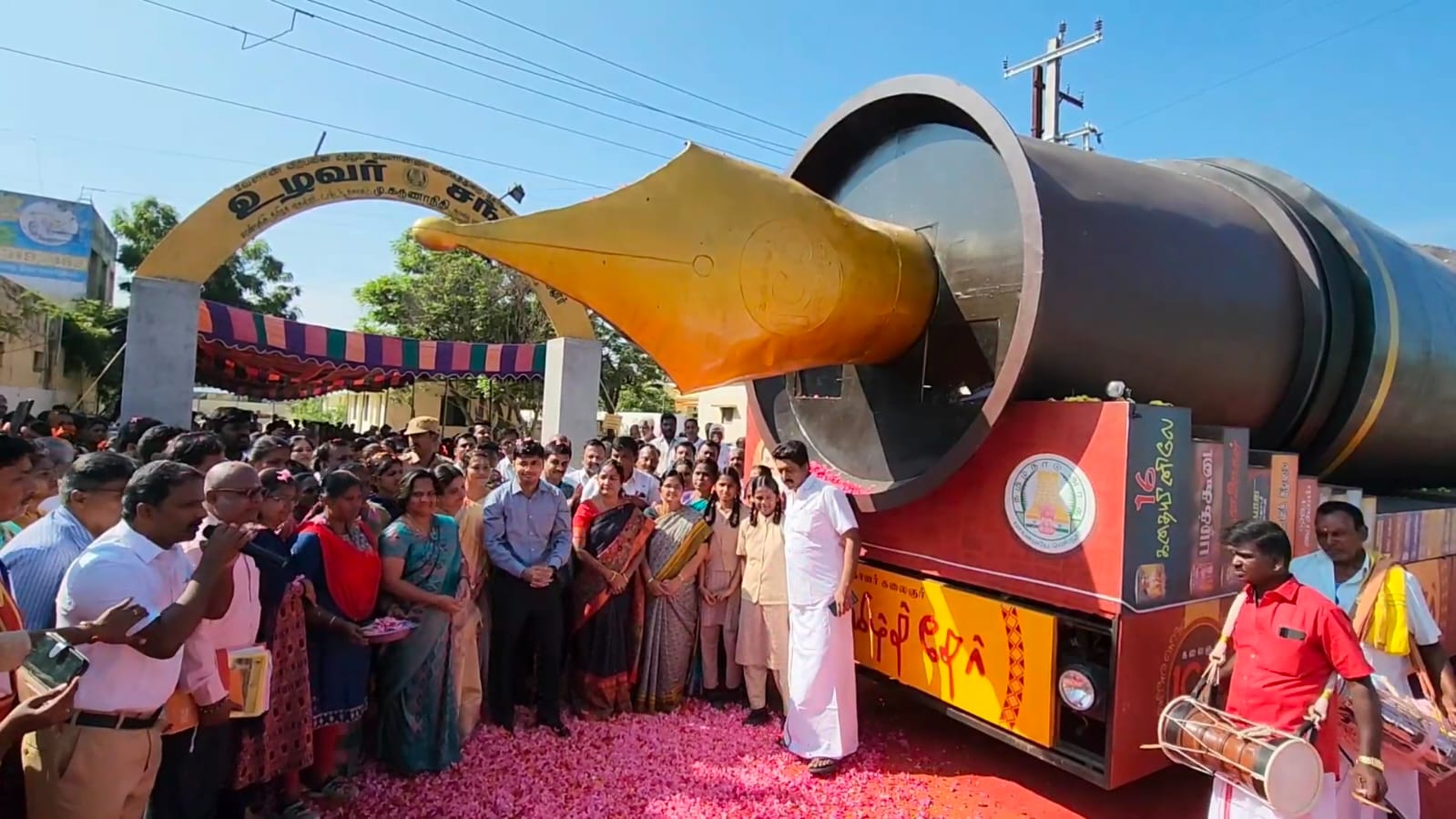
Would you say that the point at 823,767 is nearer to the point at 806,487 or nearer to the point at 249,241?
the point at 806,487

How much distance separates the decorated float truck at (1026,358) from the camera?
2.95 meters

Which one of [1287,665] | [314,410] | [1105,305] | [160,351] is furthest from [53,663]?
[314,410]

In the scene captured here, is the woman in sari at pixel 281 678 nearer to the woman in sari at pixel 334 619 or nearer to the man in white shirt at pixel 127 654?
the woman in sari at pixel 334 619

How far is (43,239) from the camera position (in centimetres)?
2822

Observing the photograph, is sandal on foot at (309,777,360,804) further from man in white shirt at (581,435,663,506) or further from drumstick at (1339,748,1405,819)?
drumstick at (1339,748,1405,819)

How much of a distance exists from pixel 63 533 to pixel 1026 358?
310cm

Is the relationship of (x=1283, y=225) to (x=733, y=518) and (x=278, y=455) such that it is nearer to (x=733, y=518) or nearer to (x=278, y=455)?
(x=733, y=518)

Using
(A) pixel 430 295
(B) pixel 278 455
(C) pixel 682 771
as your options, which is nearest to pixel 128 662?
(B) pixel 278 455

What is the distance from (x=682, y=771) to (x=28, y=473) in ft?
8.25

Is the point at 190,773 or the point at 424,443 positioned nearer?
the point at 190,773

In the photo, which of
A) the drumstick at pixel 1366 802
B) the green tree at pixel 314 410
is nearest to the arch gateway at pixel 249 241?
the drumstick at pixel 1366 802

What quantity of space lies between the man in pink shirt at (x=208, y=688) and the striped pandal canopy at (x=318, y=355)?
9.09m

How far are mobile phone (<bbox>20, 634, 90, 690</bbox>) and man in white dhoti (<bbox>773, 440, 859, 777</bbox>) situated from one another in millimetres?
2504

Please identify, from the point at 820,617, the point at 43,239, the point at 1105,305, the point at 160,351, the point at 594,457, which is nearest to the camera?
the point at 1105,305
